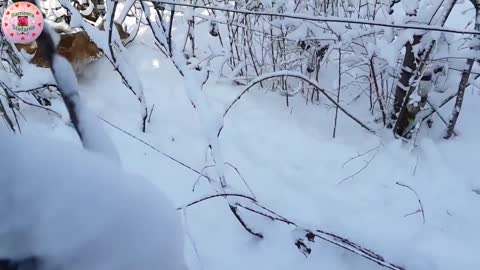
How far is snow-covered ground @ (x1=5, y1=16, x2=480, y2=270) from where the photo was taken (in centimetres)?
155

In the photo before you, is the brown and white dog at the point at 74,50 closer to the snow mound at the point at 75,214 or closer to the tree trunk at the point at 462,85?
the tree trunk at the point at 462,85

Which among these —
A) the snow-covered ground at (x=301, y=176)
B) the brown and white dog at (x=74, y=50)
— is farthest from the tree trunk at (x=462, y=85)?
the brown and white dog at (x=74, y=50)

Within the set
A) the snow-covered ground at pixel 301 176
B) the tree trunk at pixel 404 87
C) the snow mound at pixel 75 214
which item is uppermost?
the snow mound at pixel 75 214

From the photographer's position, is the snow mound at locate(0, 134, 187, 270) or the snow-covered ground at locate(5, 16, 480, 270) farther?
the snow-covered ground at locate(5, 16, 480, 270)

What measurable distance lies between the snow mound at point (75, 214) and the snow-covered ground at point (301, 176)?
2.85 ft

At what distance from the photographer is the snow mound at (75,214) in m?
0.51

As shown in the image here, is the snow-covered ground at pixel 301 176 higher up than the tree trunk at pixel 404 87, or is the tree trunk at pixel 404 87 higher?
the tree trunk at pixel 404 87

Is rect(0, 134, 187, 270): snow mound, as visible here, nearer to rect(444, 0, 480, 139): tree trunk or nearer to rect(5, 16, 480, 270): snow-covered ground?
rect(5, 16, 480, 270): snow-covered ground

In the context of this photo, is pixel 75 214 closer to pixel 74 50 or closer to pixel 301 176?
pixel 301 176

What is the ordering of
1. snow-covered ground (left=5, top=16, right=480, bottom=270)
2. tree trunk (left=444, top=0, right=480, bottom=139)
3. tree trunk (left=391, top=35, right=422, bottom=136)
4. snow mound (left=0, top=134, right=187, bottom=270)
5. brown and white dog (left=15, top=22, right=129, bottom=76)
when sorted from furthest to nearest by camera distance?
brown and white dog (left=15, top=22, right=129, bottom=76) → tree trunk (left=391, top=35, right=422, bottom=136) → tree trunk (left=444, top=0, right=480, bottom=139) → snow-covered ground (left=5, top=16, right=480, bottom=270) → snow mound (left=0, top=134, right=187, bottom=270)

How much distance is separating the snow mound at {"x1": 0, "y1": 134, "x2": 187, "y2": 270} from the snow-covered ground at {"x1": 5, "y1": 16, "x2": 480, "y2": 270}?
869mm

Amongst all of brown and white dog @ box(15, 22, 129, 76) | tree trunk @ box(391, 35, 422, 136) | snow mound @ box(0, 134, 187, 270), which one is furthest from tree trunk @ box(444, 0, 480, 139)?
brown and white dog @ box(15, 22, 129, 76)

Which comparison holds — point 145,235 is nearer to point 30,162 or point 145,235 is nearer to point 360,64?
point 30,162

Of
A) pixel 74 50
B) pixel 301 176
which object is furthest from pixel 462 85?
pixel 74 50
